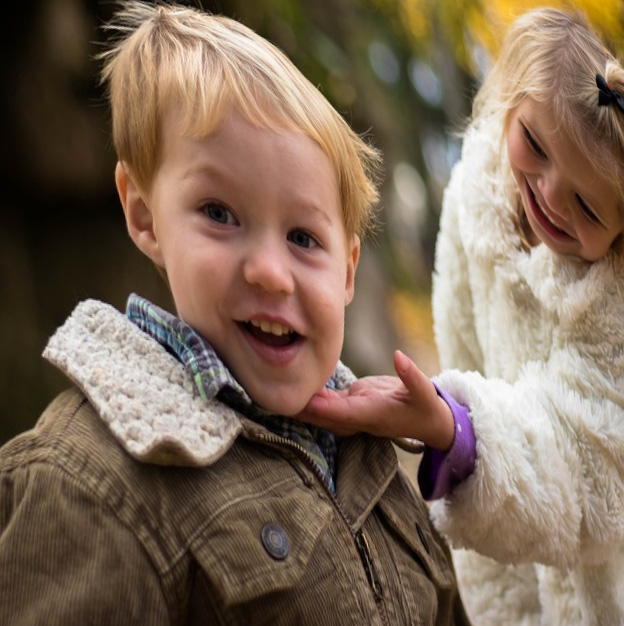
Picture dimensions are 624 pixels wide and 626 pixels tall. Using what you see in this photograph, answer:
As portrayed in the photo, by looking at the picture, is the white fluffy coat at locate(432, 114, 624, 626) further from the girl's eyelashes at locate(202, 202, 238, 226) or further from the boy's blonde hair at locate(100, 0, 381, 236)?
the girl's eyelashes at locate(202, 202, 238, 226)

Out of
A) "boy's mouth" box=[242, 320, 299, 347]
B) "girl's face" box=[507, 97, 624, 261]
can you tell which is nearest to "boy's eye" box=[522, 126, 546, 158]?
"girl's face" box=[507, 97, 624, 261]

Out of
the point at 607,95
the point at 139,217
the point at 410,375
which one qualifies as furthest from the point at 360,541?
the point at 607,95

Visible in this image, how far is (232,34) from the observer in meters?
1.16

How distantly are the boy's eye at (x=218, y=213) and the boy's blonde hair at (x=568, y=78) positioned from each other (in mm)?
526

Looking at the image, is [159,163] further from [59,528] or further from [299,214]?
[59,528]

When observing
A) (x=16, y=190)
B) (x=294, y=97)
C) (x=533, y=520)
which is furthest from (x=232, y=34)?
(x=16, y=190)

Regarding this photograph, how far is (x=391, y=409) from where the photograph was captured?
123cm

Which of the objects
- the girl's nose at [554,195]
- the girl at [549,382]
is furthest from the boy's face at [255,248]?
the girl's nose at [554,195]

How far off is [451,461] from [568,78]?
0.56 meters

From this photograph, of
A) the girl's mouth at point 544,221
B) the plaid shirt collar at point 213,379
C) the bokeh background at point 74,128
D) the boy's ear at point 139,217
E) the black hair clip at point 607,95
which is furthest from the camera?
the bokeh background at point 74,128

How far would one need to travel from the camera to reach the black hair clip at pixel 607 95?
1269 millimetres

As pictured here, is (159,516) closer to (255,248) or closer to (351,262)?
(255,248)

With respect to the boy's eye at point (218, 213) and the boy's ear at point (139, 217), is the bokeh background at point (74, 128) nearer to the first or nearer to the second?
the boy's ear at point (139, 217)

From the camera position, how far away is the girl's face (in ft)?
4.26
